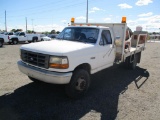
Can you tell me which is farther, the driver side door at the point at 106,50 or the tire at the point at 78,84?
the driver side door at the point at 106,50

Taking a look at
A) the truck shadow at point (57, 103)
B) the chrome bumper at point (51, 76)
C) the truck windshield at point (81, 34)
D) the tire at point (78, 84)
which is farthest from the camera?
the truck windshield at point (81, 34)

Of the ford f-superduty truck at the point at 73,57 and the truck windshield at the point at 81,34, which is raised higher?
the truck windshield at the point at 81,34

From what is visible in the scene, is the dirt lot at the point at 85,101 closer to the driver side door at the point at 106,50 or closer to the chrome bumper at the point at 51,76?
the chrome bumper at the point at 51,76

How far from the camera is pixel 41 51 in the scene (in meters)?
4.27

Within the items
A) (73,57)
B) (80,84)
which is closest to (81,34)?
(73,57)

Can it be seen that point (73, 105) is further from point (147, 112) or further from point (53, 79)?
point (147, 112)

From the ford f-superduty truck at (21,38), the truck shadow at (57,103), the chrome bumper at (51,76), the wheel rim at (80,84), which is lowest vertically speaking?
the truck shadow at (57,103)

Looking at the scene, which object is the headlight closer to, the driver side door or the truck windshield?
the truck windshield

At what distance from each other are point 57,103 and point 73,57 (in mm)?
1289

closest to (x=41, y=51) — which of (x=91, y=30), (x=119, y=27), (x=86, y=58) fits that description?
(x=86, y=58)

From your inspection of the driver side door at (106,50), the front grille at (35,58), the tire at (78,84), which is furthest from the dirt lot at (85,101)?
the front grille at (35,58)

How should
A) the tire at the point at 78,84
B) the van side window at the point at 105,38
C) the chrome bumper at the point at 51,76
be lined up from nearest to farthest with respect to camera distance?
the chrome bumper at the point at 51,76
the tire at the point at 78,84
the van side window at the point at 105,38

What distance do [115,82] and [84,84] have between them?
78.3 inches

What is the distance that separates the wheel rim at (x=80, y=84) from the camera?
4.61m
